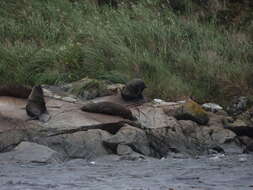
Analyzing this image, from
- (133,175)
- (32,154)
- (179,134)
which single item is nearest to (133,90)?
(179,134)

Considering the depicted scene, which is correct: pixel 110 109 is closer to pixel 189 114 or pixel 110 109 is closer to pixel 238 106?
pixel 189 114

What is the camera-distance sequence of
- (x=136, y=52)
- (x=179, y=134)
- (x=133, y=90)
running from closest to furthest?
1. (x=179, y=134)
2. (x=133, y=90)
3. (x=136, y=52)

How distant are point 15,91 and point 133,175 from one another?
168 inches

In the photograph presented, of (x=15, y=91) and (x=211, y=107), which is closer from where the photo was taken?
(x=15, y=91)

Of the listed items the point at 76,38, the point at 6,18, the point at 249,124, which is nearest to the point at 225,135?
the point at 249,124

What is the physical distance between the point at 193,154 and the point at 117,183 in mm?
3298

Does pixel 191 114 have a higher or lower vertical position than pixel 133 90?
lower

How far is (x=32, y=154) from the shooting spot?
31.4 feet

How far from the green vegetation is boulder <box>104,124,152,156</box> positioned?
2.75 m

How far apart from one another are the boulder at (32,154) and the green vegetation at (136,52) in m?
4.19

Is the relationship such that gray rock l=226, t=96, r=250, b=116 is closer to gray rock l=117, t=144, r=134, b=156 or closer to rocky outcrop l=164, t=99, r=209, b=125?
rocky outcrop l=164, t=99, r=209, b=125

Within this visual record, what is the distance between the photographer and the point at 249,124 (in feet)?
40.4

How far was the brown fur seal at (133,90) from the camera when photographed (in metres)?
12.7

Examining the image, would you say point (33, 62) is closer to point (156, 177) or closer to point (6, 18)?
point (6, 18)
